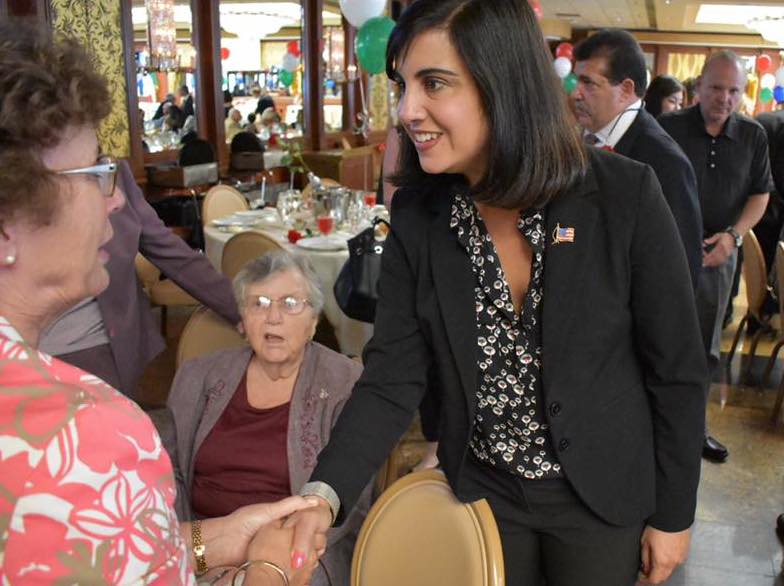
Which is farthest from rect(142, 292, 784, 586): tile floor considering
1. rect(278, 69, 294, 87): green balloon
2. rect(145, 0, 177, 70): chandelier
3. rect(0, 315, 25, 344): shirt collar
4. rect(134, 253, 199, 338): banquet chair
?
rect(278, 69, 294, 87): green balloon

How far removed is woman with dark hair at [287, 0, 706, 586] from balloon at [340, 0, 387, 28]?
543 cm

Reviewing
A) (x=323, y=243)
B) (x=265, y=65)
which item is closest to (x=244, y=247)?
(x=323, y=243)

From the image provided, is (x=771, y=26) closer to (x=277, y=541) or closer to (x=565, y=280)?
(x=565, y=280)

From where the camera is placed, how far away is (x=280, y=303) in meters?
2.22

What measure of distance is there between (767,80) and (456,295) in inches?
775

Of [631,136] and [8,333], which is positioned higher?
[631,136]

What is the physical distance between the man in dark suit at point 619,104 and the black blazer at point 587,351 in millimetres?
1286

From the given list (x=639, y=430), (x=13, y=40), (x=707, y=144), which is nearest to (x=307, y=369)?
(x=639, y=430)

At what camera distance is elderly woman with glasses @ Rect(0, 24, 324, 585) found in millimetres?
671

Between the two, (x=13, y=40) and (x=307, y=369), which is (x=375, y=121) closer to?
Result: (x=307, y=369)

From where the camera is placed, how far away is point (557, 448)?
1323 millimetres

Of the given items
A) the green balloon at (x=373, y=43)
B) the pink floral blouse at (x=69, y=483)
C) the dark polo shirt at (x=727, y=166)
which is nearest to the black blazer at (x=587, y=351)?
the pink floral blouse at (x=69, y=483)

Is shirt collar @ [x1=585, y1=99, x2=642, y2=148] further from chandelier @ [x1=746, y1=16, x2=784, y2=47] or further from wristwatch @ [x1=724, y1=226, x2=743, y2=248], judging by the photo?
chandelier @ [x1=746, y1=16, x2=784, y2=47]

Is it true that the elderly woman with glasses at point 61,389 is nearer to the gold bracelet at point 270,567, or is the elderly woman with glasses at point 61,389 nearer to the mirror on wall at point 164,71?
the gold bracelet at point 270,567
